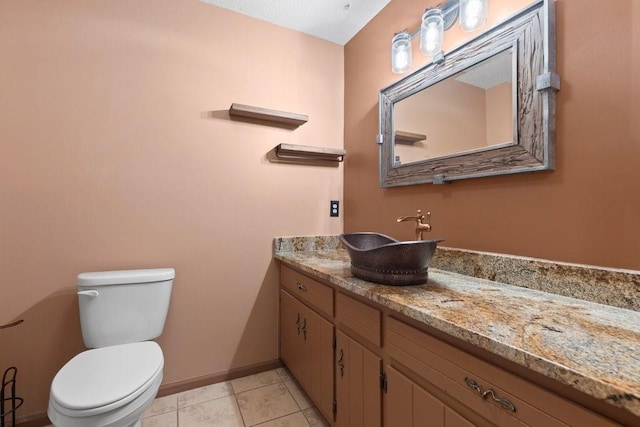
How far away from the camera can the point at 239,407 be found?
163 cm

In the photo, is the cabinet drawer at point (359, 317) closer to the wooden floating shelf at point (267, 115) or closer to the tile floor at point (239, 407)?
the tile floor at point (239, 407)

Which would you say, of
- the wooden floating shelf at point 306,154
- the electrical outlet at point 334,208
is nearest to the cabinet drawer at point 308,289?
the electrical outlet at point 334,208

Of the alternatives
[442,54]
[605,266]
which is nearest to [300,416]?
[605,266]

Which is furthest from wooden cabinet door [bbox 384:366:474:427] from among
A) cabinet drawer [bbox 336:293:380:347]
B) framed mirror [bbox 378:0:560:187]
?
framed mirror [bbox 378:0:560:187]

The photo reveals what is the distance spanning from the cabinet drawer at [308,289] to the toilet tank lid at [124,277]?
2.24 feet

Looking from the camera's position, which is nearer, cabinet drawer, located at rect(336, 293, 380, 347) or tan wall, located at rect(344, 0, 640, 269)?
tan wall, located at rect(344, 0, 640, 269)

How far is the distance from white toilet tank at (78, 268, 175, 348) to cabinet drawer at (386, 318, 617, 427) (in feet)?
4.19

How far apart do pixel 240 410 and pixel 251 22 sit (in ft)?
8.05

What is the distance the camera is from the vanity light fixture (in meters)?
1.22

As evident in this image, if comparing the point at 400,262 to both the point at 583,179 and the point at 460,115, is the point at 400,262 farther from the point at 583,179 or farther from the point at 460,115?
the point at 460,115

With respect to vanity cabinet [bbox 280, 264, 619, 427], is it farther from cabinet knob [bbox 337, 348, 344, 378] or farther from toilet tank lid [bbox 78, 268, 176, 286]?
toilet tank lid [bbox 78, 268, 176, 286]

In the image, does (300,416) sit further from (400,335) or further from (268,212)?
(268,212)

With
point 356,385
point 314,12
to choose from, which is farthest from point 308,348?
point 314,12

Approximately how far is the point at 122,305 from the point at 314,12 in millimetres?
2107
